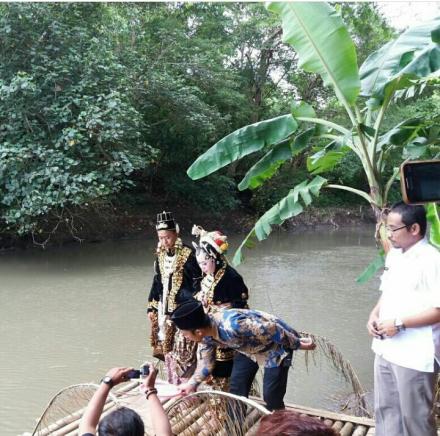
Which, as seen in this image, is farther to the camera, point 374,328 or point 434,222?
point 434,222

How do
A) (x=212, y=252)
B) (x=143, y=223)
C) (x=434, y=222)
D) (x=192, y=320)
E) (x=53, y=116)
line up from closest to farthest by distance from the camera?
(x=192, y=320), (x=212, y=252), (x=434, y=222), (x=53, y=116), (x=143, y=223)

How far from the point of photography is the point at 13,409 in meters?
4.20

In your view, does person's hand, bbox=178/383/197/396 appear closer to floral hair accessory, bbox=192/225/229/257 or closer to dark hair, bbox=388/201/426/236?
floral hair accessory, bbox=192/225/229/257

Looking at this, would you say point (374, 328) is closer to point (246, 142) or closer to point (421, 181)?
point (421, 181)

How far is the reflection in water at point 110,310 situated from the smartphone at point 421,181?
9.87ft

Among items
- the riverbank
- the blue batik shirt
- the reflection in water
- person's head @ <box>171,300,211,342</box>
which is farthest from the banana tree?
the riverbank

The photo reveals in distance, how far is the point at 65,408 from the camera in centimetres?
277

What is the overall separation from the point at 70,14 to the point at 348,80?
332 inches

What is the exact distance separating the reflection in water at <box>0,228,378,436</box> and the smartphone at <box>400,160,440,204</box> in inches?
118

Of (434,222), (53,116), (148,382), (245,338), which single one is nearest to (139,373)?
(148,382)

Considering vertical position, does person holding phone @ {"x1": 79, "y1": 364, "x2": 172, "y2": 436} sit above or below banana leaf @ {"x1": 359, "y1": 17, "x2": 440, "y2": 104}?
below

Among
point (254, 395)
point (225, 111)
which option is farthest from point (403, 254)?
point (225, 111)

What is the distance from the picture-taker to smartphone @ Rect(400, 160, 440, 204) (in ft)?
5.97

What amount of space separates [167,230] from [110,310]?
13.5 feet
